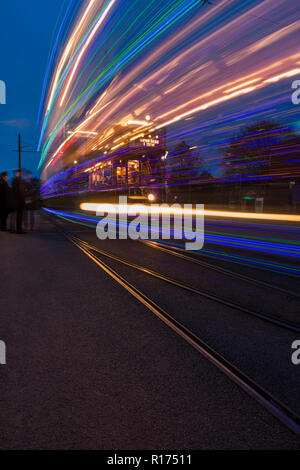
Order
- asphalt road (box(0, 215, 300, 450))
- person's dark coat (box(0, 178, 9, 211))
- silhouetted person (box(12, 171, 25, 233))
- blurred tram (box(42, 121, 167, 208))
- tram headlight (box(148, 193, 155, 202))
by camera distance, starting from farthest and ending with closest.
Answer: tram headlight (box(148, 193, 155, 202)) < blurred tram (box(42, 121, 167, 208)) < person's dark coat (box(0, 178, 9, 211)) < silhouetted person (box(12, 171, 25, 233)) < asphalt road (box(0, 215, 300, 450))

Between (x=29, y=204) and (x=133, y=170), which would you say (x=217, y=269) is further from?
(x=133, y=170)

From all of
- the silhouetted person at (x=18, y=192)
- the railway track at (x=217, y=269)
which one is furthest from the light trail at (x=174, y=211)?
the silhouetted person at (x=18, y=192)

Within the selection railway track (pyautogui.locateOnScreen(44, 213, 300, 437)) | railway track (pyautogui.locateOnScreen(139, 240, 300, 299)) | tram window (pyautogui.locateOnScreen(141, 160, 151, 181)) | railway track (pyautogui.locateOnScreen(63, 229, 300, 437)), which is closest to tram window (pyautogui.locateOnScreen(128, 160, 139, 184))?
tram window (pyautogui.locateOnScreen(141, 160, 151, 181))

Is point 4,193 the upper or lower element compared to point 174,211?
upper

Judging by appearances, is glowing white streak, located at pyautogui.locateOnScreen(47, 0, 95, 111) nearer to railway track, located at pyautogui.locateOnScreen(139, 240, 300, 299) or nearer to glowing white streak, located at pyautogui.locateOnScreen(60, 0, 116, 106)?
glowing white streak, located at pyautogui.locateOnScreen(60, 0, 116, 106)

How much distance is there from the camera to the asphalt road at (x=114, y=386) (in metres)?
1.79

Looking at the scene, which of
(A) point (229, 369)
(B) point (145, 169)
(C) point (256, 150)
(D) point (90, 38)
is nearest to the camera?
(A) point (229, 369)

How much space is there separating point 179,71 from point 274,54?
19.9ft

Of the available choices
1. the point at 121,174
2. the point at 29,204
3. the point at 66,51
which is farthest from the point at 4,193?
the point at 66,51

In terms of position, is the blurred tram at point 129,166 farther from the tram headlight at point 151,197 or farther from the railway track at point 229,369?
the railway track at point 229,369

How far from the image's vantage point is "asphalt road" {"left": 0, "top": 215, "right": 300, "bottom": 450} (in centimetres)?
179

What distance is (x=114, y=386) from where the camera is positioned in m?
2.32

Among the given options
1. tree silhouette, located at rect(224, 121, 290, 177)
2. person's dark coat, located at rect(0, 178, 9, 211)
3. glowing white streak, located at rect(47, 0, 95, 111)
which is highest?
glowing white streak, located at rect(47, 0, 95, 111)

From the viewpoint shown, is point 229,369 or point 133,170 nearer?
point 229,369
